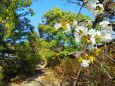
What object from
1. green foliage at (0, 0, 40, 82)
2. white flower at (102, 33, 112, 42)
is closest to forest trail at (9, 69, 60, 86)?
green foliage at (0, 0, 40, 82)

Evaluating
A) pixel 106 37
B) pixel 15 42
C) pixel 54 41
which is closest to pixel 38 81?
pixel 15 42

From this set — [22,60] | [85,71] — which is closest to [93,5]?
[85,71]

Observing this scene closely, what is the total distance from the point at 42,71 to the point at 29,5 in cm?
512

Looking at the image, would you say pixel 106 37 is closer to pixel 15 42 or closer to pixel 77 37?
pixel 77 37

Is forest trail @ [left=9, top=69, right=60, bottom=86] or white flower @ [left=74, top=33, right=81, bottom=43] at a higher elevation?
white flower @ [left=74, top=33, right=81, bottom=43]

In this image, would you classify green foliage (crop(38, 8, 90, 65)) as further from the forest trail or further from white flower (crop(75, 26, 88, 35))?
white flower (crop(75, 26, 88, 35))

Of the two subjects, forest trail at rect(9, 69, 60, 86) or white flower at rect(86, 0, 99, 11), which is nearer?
white flower at rect(86, 0, 99, 11)

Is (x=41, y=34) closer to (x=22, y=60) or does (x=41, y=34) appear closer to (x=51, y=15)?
(x=51, y=15)

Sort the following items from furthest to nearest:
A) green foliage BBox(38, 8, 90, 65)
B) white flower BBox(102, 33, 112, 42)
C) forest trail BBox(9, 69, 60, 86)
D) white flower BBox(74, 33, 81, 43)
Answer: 1. green foliage BBox(38, 8, 90, 65)
2. forest trail BBox(9, 69, 60, 86)
3. white flower BBox(102, 33, 112, 42)
4. white flower BBox(74, 33, 81, 43)

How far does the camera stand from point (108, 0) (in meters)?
2.57

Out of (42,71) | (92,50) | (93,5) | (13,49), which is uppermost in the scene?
(93,5)

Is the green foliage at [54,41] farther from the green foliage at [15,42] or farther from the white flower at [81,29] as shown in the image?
the white flower at [81,29]

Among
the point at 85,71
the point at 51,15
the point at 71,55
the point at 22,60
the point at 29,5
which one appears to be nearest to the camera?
the point at 71,55

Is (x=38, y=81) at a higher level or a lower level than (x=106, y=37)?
lower
